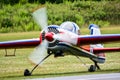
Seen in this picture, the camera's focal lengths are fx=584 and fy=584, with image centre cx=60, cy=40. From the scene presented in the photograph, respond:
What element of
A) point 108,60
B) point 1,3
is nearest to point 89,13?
point 1,3

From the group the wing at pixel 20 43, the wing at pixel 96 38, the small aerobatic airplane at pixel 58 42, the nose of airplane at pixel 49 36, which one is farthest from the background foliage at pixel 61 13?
the nose of airplane at pixel 49 36

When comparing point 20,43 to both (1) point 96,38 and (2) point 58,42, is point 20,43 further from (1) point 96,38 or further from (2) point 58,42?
(1) point 96,38

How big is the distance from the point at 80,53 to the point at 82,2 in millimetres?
47947

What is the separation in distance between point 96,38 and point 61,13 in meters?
44.1

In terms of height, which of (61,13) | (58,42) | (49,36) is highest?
(49,36)

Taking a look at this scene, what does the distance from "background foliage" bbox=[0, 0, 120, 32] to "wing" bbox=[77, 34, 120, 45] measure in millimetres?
39825

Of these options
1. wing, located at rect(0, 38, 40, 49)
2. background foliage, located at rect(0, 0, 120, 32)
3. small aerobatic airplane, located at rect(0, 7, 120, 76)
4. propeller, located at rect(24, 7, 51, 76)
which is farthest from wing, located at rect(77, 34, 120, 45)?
background foliage, located at rect(0, 0, 120, 32)

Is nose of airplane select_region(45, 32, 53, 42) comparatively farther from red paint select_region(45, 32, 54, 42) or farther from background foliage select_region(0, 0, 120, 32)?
background foliage select_region(0, 0, 120, 32)

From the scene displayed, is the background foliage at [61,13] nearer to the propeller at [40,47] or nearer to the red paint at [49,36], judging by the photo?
the propeller at [40,47]

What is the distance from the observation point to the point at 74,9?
6725 cm

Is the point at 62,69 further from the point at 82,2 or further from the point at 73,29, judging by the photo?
the point at 82,2

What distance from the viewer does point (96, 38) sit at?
20312 millimetres

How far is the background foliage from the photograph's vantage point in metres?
61.8

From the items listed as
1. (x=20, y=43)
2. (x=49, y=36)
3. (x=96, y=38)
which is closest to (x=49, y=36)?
(x=49, y=36)
